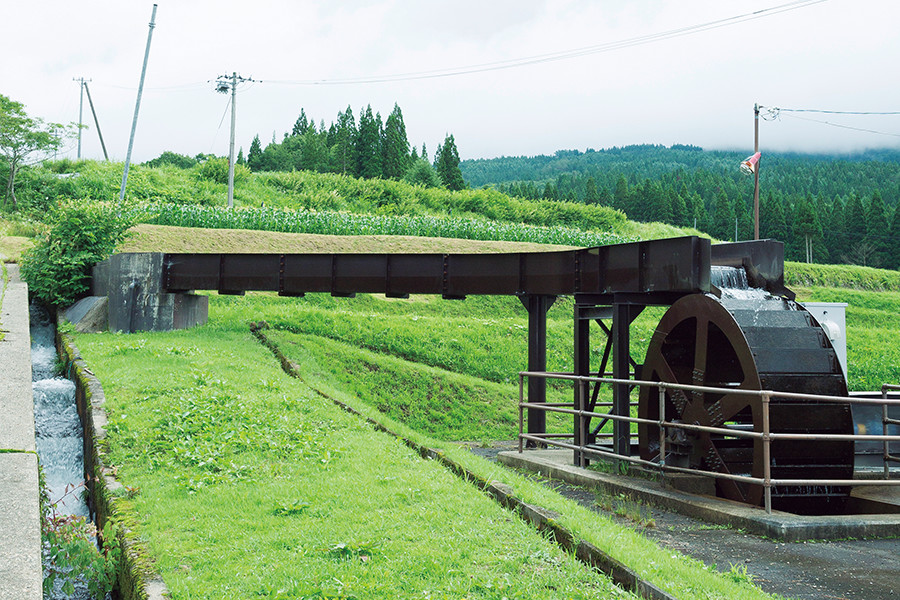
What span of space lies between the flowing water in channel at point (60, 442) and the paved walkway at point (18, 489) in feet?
2.72

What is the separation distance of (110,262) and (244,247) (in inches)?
409

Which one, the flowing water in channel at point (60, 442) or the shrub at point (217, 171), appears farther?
the shrub at point (217, 171)

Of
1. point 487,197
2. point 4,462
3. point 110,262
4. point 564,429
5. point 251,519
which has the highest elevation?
point 487,197

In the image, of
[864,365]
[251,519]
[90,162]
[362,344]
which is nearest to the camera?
[251,519]

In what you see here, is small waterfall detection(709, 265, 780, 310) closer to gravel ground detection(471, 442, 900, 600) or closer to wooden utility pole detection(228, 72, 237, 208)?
gravel ground detection(471, 442, 900, 600)

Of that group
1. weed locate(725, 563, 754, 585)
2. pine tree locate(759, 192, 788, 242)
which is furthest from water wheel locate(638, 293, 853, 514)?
pine tree locate(759, 192, 788, 242)

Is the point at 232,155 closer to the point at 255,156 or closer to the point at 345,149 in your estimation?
the point at 345,149

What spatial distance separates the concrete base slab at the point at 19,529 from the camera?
3922 millimetres

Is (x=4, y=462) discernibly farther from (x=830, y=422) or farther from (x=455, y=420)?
(x=455, y=420)

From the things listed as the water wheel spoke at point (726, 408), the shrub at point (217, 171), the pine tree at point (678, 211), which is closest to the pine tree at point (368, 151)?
the shrub at point (217, 171)

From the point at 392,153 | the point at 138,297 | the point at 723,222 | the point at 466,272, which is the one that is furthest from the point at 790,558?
the point at 723,222

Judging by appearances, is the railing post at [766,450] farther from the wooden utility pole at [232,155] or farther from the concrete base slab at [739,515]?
the wooden utility pole at [232,155]

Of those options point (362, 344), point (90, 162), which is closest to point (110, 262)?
point (362, 344)

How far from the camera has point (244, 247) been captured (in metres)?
31.5
